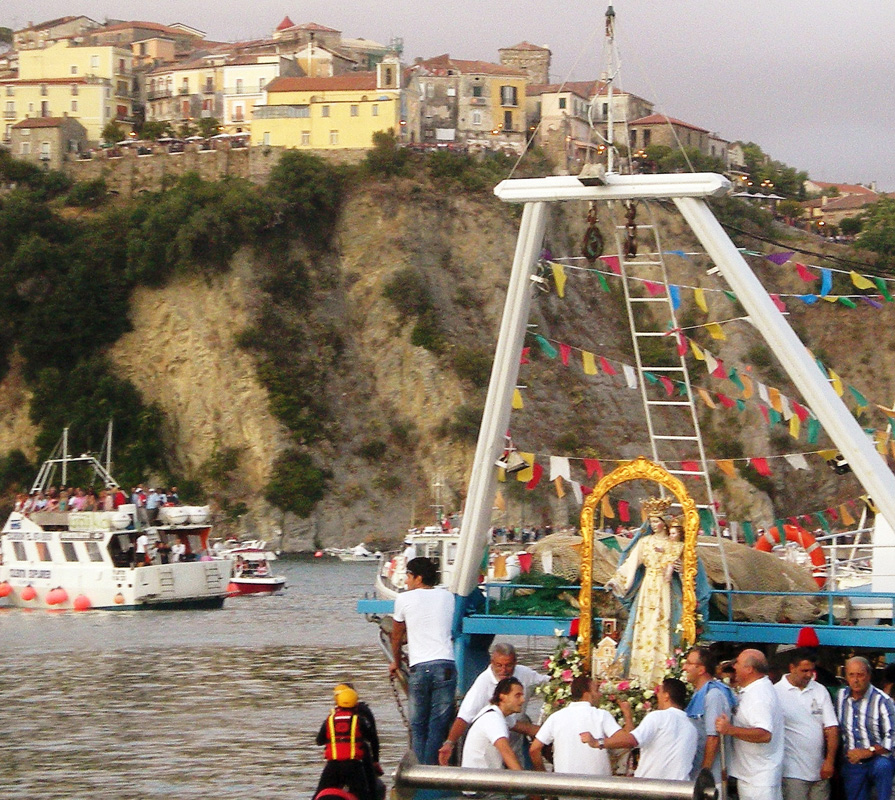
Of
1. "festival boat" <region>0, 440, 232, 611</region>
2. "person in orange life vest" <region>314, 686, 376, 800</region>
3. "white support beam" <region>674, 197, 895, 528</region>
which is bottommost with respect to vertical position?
"festival boat" <region>0, 440, 232, 611</region>

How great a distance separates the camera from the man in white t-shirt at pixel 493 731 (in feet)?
41.7

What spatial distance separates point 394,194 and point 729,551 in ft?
278

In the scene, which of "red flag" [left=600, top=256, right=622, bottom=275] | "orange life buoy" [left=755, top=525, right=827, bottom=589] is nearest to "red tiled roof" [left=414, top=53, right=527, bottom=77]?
"red flag" [left=600, top=256, right=622, bottom=275]

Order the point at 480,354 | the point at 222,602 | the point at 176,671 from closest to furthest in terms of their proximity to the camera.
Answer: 1. the point at 176,671
2. the point at 222,602
3. the point at 480,354

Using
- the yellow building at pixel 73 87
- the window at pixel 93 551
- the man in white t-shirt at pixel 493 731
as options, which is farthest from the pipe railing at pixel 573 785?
the yellow building at pixel 73 87

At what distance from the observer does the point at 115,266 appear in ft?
331

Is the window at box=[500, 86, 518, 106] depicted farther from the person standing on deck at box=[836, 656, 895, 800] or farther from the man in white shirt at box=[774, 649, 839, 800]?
the man in white shirt at box=[774, 649, 839, 800]

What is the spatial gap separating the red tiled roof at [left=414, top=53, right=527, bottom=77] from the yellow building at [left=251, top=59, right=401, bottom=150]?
9.46 metres

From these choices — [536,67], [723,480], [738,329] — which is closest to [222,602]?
[723,480]

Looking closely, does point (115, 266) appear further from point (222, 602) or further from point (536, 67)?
point (222, 602)

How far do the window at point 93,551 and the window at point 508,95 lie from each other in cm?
7197

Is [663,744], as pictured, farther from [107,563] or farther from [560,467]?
[107,563]

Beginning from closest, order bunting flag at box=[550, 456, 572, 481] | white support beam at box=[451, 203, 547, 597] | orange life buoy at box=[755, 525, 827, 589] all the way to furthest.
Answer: white support beam at box=[451, 203, 547, 597], bunting flag at box=[550, 456, 572, 481], orange life buoy at box=[755, 525, 827, 589]

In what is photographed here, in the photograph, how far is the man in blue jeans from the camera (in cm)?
1457
